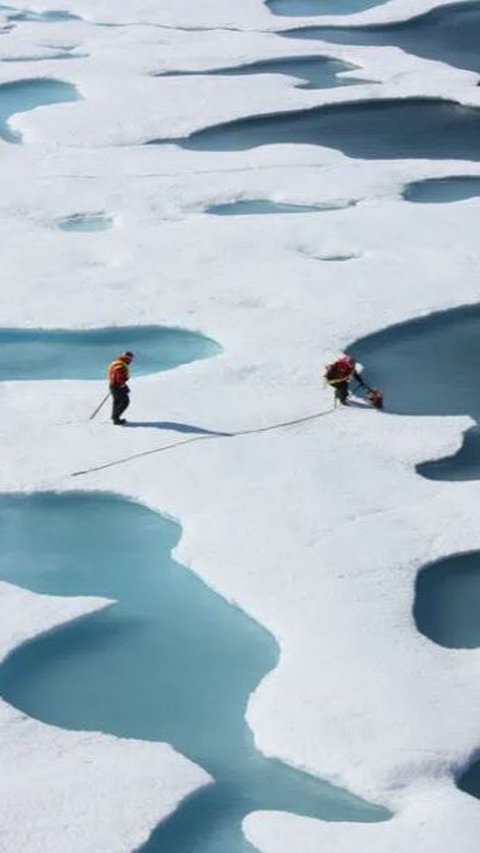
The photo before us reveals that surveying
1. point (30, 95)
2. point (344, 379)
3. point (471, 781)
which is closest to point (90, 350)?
point (344, 379)

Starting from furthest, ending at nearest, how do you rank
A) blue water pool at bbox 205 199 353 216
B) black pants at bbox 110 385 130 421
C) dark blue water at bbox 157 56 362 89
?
dark blue water at bbox 157 56 362 89, blue water pool at bbox 205 199 353 216, black pants at bbox 110 385 130 421

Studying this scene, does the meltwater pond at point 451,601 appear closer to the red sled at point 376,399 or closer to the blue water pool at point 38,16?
the red sled at point 376,399

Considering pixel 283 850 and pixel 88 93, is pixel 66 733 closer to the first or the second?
pixel 283 850

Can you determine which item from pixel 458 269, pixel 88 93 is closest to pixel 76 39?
pixel 88 93

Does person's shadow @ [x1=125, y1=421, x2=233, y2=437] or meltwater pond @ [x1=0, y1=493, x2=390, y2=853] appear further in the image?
person's shadow @ [x1=125, y1=421, x2=233, y2=437]

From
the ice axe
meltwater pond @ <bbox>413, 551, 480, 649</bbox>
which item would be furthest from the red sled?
meltwater pond @ <bbox>413, 551, 480, 649</bbox>

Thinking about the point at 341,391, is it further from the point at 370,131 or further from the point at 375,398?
the point at 370,131

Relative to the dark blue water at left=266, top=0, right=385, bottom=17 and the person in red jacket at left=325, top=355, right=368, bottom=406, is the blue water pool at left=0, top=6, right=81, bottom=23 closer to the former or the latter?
the dark blue water at left=266, top=0, right=385, bottom=17
